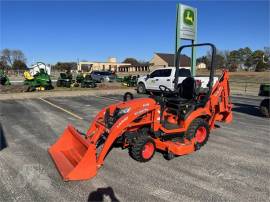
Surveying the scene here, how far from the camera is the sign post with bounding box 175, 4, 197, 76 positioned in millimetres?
18375

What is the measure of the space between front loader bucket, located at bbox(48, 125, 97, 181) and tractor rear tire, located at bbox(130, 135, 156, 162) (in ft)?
2.89

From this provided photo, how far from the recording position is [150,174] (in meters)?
5.21

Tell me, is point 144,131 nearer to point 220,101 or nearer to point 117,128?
point 117,128

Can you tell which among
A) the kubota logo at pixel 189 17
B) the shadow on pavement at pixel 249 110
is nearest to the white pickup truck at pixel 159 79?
the kubota logo at pixel 189 17

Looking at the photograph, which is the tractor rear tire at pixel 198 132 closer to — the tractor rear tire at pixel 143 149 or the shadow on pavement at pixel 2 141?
the tractor rear tire at pixel 143 149

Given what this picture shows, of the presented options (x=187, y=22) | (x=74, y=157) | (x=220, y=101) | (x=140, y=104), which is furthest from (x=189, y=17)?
(x=74, y=157)

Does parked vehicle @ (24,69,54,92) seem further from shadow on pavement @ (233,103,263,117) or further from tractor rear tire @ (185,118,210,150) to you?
tractor rear tire @ (185,118,210,150)

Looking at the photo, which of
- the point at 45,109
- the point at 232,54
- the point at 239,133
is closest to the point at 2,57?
the point at 232,54

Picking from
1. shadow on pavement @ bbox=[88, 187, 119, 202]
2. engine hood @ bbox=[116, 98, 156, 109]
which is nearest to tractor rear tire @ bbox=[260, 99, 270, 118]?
engine hood @ bbox=[116, 98, 156, 109]

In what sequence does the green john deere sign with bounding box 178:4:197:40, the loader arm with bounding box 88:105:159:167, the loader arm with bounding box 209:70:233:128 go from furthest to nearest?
the green john deere sign with bounding box 178:4:197:40 → the loader arm with bounding box 209:70:233:128 → the loader arm with bounding box 88:105:159:167

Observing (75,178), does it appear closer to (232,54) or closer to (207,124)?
(207,124)

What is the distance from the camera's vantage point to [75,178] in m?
4.77

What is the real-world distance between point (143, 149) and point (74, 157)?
1.27 meters

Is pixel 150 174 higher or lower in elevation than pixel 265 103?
lower
